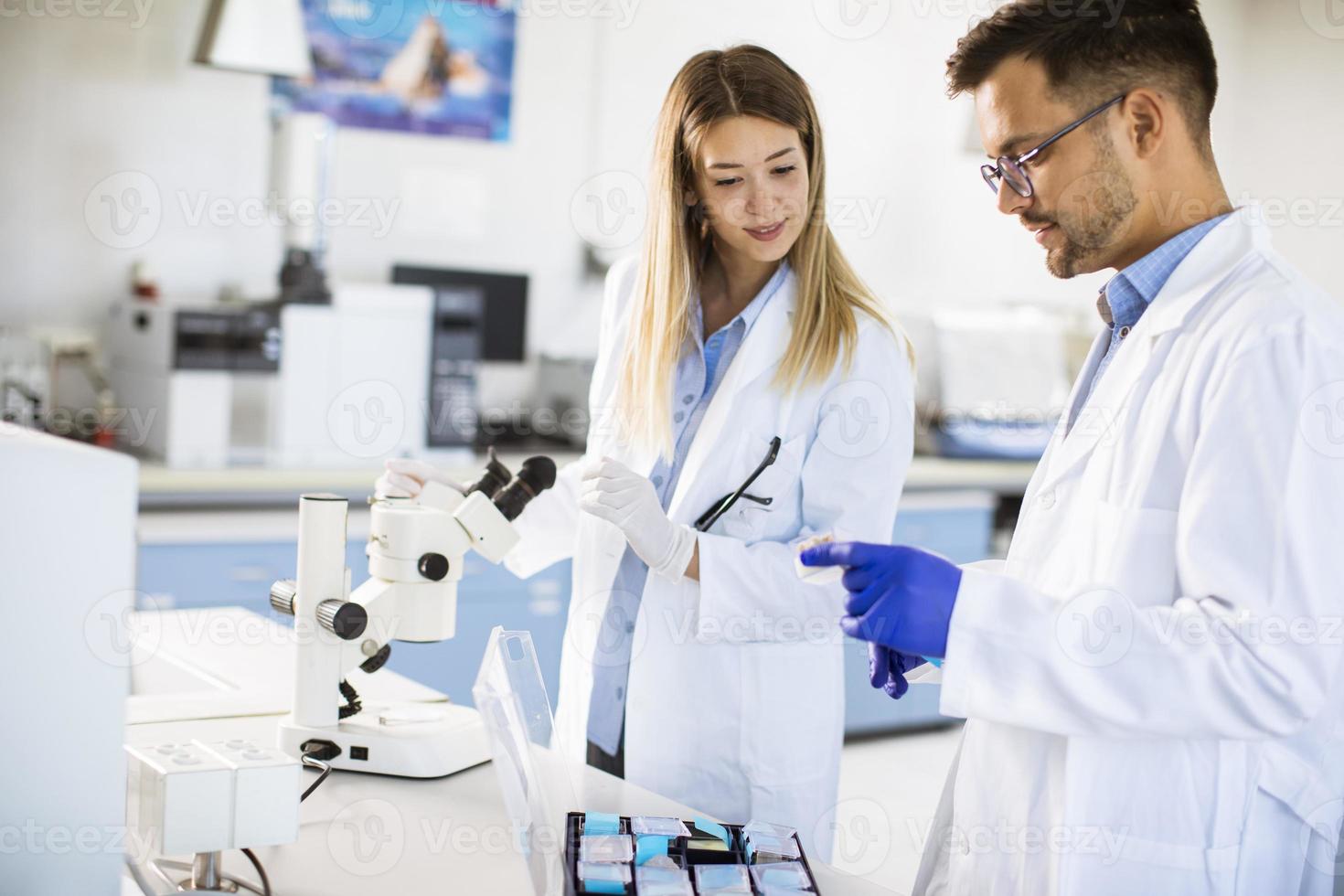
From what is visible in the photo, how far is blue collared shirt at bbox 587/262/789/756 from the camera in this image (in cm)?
184

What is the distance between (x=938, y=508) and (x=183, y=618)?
2.52 m

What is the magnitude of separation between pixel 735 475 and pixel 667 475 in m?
0.12

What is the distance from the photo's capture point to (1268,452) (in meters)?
1.08

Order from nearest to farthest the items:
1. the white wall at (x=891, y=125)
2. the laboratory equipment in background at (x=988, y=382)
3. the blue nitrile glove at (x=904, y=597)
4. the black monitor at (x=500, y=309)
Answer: the blue nitrile glove at (x=904, y=597), the black monitor at (x=500, y=309), the white wall at (x=891, y=125), the laboratory equipment in background at (x=988, y=382)

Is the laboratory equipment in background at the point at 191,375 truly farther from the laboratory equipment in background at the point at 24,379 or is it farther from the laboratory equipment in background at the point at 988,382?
the laboratory equipment in background at the point at 988,382

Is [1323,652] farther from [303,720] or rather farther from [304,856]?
[303,720]

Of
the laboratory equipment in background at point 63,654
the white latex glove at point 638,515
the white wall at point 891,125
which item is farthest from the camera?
the white wall at point 891,125

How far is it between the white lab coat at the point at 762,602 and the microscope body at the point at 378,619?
342 millimetres

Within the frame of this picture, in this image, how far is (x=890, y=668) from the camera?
1.37 m

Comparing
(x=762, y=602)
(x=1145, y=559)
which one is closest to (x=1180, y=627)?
(x=1145, y=559)

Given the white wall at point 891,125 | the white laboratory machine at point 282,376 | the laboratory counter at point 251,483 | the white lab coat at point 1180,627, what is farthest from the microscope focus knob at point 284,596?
the white wall at point 891,125

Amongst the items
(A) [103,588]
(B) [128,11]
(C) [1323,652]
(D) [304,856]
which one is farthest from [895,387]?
(B) [128,11]

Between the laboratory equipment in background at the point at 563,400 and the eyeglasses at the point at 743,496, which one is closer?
the eyeglasses at the point at 743,496

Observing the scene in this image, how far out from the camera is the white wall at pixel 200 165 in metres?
3.44
